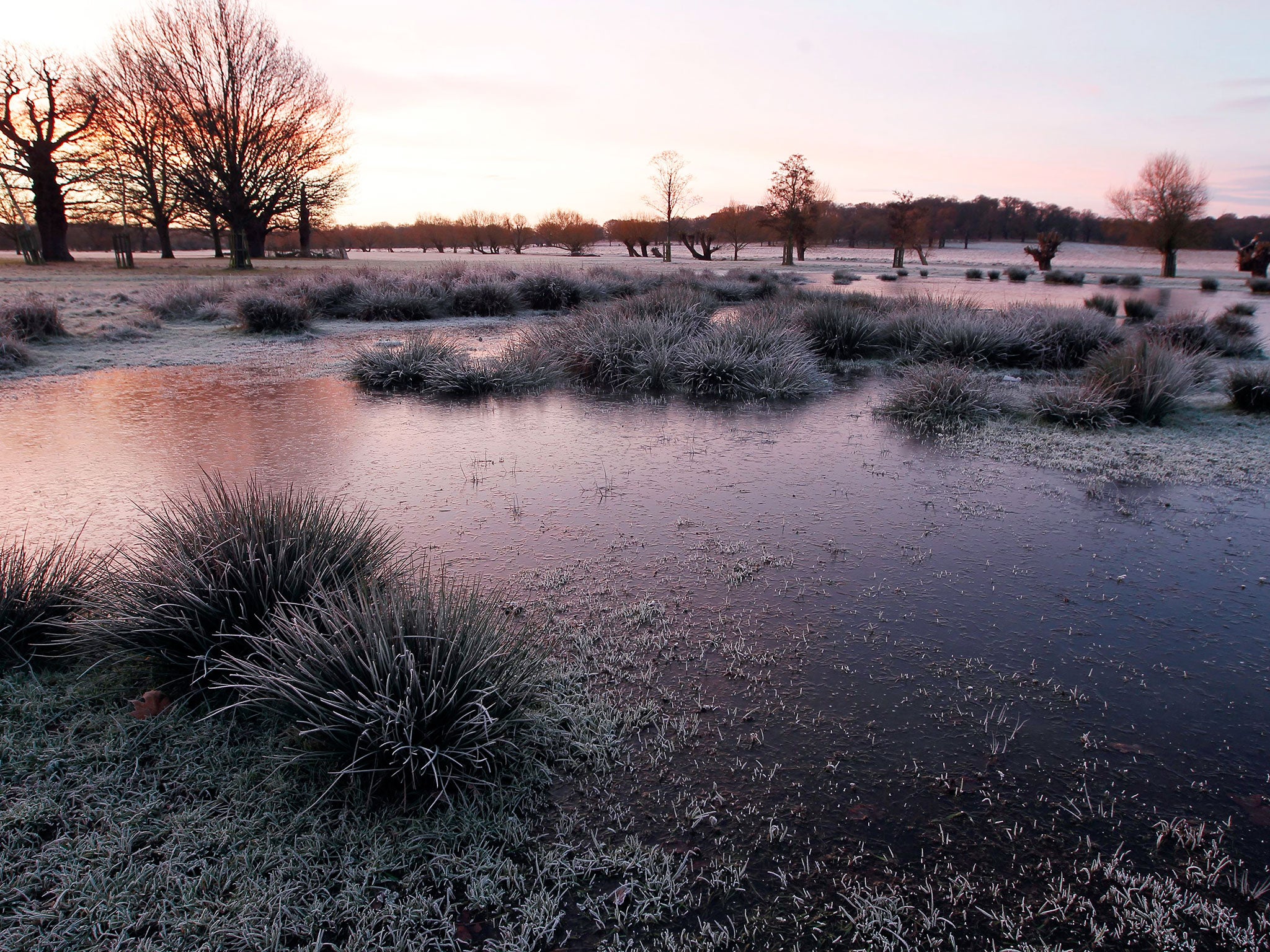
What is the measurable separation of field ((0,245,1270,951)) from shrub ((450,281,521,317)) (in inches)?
398

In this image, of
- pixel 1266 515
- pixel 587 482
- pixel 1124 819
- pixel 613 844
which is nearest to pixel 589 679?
pixel 613 844

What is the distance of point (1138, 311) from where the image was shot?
15961 mm

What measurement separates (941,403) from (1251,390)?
11.3 ft

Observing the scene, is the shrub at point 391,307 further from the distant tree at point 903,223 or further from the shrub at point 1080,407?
the distant tree at point 903,223

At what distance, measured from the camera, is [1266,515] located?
4.37 meters

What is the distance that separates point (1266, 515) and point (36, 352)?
1383 centimetres

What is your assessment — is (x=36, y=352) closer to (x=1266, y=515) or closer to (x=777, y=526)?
(x=777, y=526)

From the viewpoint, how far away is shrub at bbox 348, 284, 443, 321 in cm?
1556

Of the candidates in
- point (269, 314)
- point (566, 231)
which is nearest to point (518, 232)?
point (566, 231)

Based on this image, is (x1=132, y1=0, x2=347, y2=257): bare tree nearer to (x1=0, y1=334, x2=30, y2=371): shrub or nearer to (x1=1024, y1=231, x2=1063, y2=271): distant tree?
(x1=0, y1=334, x2=30, y2=371): shrub

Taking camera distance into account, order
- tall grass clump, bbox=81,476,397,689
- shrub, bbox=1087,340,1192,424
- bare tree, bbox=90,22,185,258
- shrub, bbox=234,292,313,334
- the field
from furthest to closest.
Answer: bare tree, bbox=90,22,185,258 → shrub, bbox=234,292,313,334 → shrub, bbox=1087,340,1192,424 → tall grass clump, bbox=81,476,397,689 → the field

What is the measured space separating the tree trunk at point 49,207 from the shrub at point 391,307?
2408cm

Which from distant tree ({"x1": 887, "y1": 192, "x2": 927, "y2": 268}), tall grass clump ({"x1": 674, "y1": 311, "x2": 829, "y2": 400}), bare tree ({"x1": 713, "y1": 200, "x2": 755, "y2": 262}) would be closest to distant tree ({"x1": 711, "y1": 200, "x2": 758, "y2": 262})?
bare tree ({"x1": 713, "y1": 200, "x2": 755, "y2": 262})

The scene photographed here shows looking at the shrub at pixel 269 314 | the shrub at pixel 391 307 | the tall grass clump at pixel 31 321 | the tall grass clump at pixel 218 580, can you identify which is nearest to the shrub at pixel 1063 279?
the shrub at pixel 391 307
